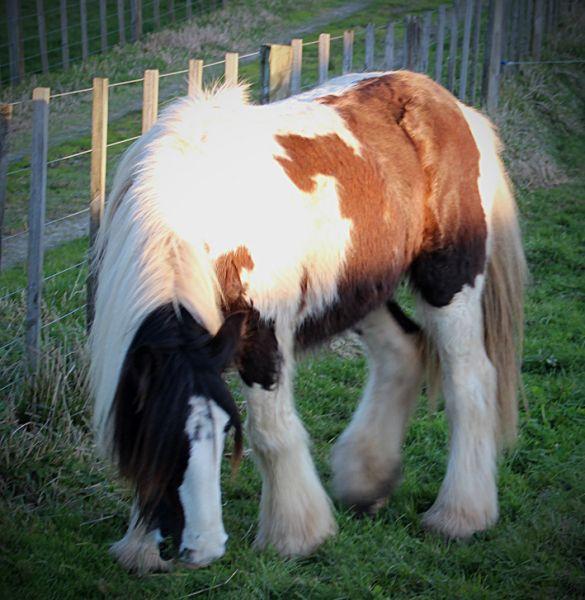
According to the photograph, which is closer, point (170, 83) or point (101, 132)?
point (101, 132)

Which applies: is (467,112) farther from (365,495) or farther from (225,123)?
(365,495)

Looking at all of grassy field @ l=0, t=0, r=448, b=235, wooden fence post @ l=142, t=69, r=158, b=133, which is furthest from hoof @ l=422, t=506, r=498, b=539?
grassy field @ l=0, t=0, r=448, b=235

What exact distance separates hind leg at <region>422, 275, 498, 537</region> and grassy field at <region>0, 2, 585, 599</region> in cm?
16

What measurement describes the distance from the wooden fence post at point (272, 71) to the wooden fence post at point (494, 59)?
5.63 metres

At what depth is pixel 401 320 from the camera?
14.4 ft

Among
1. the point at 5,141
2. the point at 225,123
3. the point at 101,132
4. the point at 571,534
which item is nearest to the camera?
the point at 225,123

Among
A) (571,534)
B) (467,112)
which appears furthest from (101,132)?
(571,534)

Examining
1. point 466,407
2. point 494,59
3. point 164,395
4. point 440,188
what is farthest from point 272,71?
point 494,59

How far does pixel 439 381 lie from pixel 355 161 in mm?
1355

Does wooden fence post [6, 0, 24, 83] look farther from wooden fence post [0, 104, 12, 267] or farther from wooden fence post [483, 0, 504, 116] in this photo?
wooden fence post [0, 104, 12, 267]

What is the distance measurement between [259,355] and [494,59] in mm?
8702

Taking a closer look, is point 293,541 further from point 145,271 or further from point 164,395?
point 145,271

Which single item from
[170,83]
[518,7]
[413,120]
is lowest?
[170,83]

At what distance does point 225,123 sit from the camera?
3.41 m
